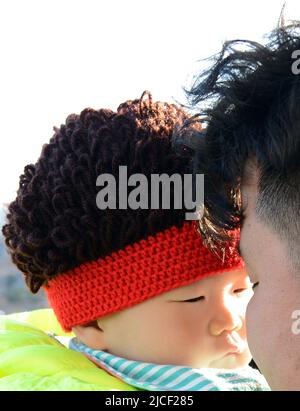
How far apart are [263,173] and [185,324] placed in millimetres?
351

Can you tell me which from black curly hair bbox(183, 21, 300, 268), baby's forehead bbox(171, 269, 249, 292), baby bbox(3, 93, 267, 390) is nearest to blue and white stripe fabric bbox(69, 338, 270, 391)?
baby bbox(3, 93, 267, 390)

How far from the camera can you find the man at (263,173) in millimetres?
948

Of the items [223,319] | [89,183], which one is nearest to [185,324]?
[223,319]

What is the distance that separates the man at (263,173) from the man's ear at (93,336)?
1.09ft

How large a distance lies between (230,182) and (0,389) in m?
0.50

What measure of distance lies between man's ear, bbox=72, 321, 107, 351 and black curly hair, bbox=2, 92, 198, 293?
0.11 metres

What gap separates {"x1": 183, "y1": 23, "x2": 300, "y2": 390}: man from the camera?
948 mm

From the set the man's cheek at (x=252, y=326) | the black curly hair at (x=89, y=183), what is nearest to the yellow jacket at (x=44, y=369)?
the black curly hair at (x=89, y=183)
